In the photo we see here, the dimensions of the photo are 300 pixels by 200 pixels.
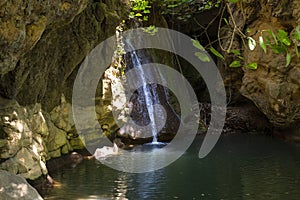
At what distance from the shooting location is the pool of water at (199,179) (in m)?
7.09

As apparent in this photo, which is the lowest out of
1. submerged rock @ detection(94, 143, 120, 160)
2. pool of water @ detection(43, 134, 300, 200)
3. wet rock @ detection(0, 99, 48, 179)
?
pool of water @ detection(43, 134, 300, 200)

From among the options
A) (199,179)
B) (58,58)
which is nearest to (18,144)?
(58,58)

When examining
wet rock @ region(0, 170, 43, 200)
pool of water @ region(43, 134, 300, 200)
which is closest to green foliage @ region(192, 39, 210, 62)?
wet rock @ region(0, 170, 43, 200)

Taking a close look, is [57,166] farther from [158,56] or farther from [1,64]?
[158,56]

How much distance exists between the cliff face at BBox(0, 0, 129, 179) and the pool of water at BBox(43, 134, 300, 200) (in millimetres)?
961

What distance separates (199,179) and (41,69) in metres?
4.23

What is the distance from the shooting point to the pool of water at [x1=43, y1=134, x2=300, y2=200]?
23.3ft

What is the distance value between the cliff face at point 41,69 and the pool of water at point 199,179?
0.96 meters

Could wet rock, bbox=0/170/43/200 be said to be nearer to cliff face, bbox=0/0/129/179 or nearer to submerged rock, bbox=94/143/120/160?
cliff face, bbox=0/0/129/179

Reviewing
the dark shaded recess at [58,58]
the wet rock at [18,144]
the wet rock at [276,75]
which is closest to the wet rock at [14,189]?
the wet rock at [18,144]

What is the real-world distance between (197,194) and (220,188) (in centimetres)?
64

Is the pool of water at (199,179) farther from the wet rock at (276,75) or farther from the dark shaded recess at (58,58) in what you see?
the dark shaded recess at (58,58)

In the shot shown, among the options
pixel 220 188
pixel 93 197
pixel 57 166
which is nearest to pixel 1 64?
pixel 93 197

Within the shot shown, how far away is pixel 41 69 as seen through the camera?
8.49 meters
